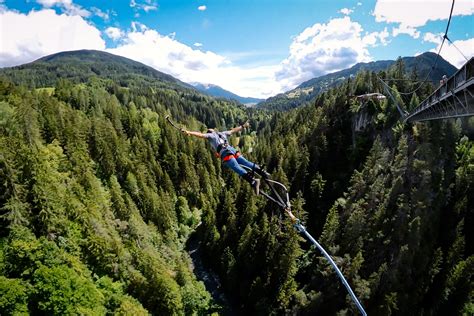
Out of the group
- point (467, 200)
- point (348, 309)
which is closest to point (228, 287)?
point (348, 309)

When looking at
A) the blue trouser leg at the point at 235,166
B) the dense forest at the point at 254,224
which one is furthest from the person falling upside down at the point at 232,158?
the dense forest at the point at 254,224

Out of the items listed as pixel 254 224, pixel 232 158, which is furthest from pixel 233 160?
pixel 254 224

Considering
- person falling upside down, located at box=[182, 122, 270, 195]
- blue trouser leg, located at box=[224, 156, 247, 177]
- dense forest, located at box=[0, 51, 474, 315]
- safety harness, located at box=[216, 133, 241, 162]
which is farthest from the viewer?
dense forest, located at box=[0, 51, 474, 315]

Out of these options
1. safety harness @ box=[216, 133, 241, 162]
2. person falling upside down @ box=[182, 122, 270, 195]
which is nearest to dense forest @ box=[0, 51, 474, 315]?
person falling upside down @ box=[182, 122, 270, 195]

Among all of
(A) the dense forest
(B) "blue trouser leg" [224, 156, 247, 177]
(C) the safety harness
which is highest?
(C) the safety harness

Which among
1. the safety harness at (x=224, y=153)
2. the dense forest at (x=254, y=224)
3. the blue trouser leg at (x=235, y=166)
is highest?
the safety harness at (x=224, y=153)

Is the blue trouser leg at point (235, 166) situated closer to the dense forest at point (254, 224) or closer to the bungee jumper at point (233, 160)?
the bungee jumper at point (233, 160)

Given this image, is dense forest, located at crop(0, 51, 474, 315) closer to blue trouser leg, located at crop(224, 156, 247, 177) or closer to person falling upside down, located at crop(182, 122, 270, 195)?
person falling upside down, located at crop(182, 122, 270, 195)

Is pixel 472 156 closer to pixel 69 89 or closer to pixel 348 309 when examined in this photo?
pixel 348 309
